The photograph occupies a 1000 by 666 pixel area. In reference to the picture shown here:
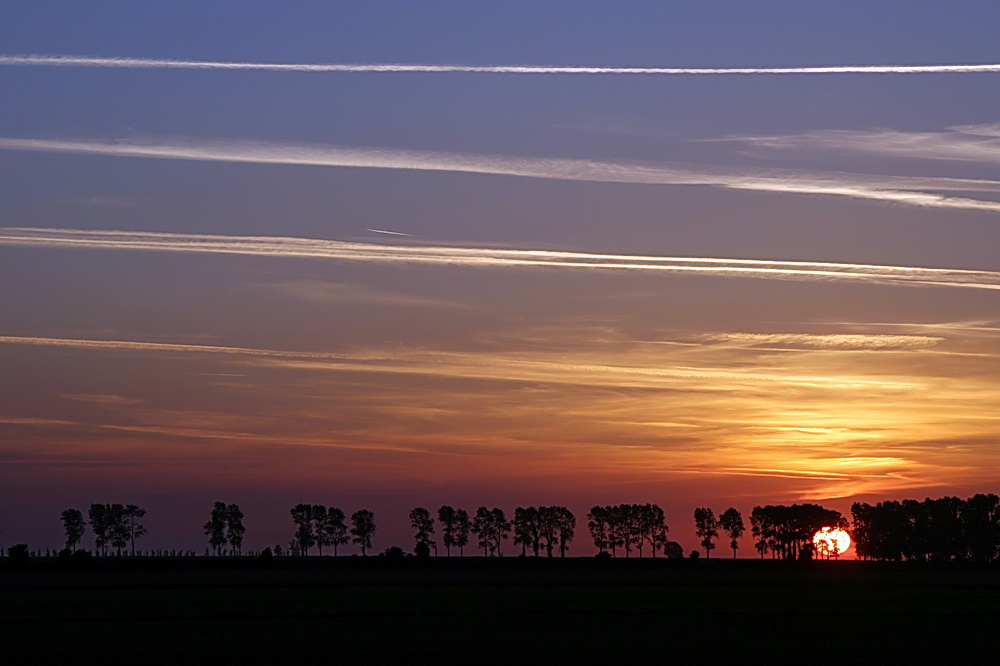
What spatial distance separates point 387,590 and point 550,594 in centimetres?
1448

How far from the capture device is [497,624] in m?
53.7

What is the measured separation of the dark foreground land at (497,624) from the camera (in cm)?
4062

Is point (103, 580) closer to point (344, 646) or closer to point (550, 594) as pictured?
point (550, 594)

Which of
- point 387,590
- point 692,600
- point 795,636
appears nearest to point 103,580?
point 387,590

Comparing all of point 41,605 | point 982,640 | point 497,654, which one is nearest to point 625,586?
point 41,605

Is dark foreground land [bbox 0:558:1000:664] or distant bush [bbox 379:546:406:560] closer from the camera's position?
dark foreground land [bbox 0:558:1000:664]

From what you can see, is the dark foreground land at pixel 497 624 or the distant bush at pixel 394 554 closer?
the dark foreground land at pixel 497 624

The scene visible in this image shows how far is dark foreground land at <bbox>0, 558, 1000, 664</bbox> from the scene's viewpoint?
40625 millimetres

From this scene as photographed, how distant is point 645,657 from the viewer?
129 ft

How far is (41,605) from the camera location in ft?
233

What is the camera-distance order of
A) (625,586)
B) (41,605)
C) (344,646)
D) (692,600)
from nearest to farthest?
(344,646) < (41,605) < (692,600) < (625,586)

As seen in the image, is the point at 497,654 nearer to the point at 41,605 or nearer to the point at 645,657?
the point at 645,657

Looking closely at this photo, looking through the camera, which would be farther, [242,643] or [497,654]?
[242,643]

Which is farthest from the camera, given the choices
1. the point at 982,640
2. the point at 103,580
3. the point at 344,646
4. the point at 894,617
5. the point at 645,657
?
the point at 103,580
